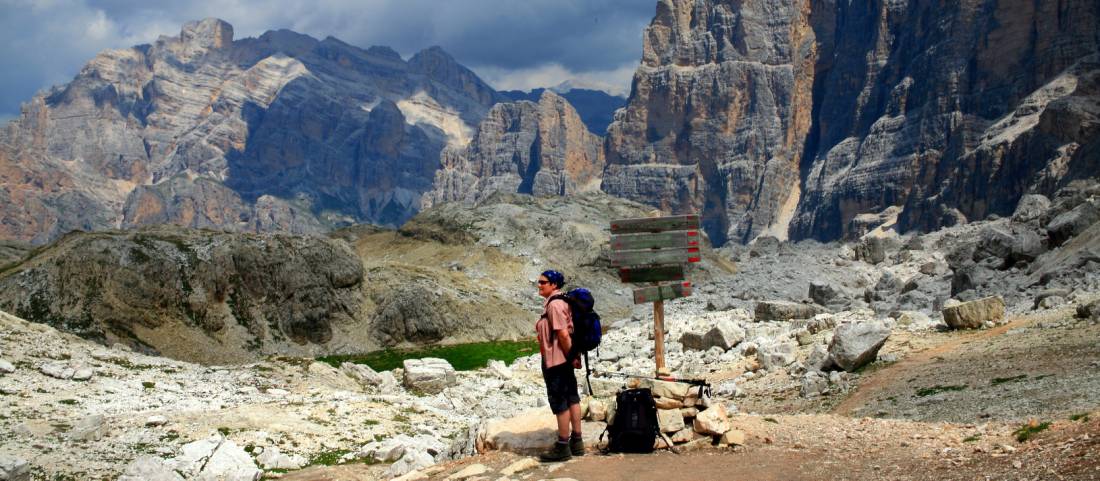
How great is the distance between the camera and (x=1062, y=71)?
15450 centimetres

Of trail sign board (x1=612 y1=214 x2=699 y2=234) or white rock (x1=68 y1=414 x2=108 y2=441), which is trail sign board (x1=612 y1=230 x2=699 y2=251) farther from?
white rock (x1=68 y1=414 x2=108 y2=441)

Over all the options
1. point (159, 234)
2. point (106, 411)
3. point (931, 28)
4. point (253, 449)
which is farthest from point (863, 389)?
point (931, 28)

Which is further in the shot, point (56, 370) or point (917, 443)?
point (56, 370)

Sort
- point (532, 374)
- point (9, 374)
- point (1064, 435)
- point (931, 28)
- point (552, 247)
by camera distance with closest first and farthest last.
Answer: point (1064, 435), point (9, 374), point (532, 374), point (552, 247), point (931, 28)

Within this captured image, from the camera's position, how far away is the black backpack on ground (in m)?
13.8

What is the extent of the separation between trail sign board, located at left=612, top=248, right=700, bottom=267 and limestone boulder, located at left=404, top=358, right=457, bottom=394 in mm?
17281

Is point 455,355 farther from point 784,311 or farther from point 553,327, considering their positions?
point 553,327

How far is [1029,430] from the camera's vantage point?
1249 cm

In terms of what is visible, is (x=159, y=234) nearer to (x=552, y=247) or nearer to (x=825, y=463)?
(x=552, y=247)

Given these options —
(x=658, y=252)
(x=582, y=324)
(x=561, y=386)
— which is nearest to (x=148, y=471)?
(x=561, y=386)

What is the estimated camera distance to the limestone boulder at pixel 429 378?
3228 centimetres

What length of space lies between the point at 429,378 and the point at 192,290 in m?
35.4

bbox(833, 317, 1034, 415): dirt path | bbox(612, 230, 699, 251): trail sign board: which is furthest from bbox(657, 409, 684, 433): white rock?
bbox(833, 317, 1034, 415): dirt path

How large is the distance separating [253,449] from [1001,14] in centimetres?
18665
